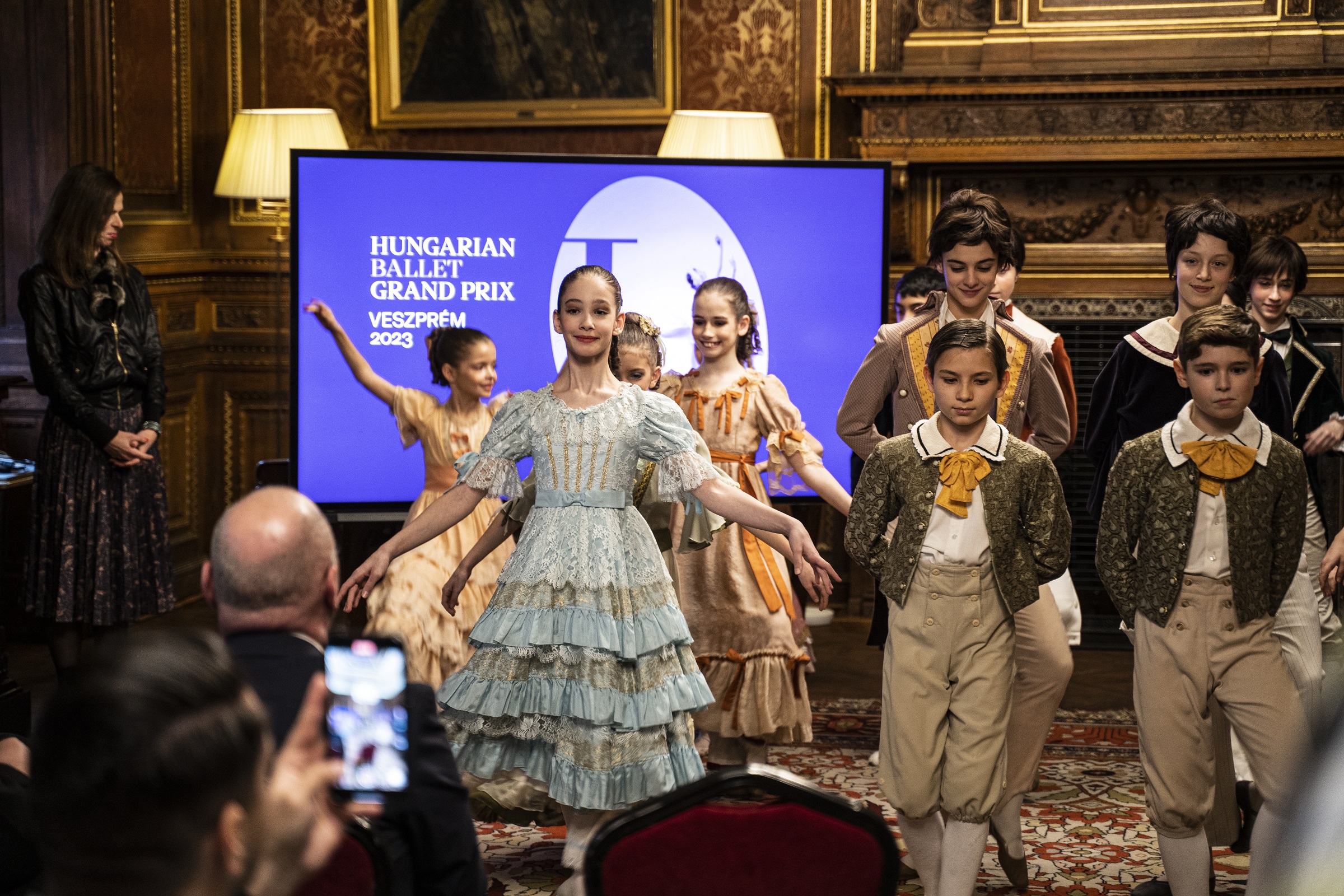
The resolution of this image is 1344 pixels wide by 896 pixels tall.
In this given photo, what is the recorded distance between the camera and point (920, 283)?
513 cm

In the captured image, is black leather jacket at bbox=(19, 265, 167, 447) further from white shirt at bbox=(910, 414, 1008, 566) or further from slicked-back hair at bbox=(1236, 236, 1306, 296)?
slicked-back hair at bbox=(1236, 236, 1306, 296)

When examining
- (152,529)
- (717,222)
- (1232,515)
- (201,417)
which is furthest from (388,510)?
(1232,515)

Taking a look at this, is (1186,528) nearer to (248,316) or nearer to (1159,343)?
(1159,343)

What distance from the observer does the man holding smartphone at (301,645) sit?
1.74m

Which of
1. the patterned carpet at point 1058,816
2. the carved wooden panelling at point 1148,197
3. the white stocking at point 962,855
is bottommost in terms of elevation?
the patterned carpet at point 1058,816

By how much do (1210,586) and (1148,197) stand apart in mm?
3641

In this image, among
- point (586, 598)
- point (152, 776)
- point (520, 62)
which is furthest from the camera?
point (520, 62)

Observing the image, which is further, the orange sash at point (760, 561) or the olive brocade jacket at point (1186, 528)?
the orange sash at point (760, 561)

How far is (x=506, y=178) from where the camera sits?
511 cm

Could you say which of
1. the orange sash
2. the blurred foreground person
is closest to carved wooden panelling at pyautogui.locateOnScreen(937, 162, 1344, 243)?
the orange sash

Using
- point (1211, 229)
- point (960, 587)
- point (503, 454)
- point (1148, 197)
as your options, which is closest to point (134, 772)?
point (960, 587)

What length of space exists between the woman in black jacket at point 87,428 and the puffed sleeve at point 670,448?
8.25 ft

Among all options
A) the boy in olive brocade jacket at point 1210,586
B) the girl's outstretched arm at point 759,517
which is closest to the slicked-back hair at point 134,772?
the girl's outstretched arm at point 759,517

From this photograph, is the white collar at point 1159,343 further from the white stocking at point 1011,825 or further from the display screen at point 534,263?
the display screen at point 534,263
